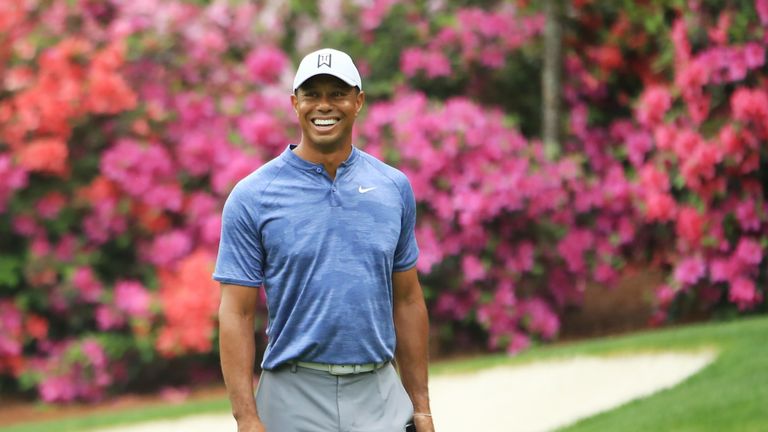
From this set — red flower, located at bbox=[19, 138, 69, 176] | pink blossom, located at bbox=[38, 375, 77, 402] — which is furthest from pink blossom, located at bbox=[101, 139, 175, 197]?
pink blossom, located at bbox=[38, 375, 77, 402]

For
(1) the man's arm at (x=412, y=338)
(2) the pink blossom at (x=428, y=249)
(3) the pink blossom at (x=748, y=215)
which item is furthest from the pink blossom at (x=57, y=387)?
(1) the man's arm at (x=412, y=338)

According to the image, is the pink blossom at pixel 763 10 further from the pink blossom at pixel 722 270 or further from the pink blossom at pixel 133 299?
the pink blossom at pixel 133 299

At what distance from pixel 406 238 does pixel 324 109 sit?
0.48 meters

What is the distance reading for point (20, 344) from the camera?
9578mm

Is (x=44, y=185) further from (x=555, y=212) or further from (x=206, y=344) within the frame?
(x=555, y=212)

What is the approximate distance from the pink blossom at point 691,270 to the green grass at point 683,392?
48cm

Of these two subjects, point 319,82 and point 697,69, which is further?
point 697,69

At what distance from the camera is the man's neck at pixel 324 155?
323cm

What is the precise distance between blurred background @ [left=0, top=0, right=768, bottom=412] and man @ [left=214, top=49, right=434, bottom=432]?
584cm

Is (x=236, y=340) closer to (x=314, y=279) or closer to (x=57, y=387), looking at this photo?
(x=314, y=279)

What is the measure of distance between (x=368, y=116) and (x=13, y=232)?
10.2 feet

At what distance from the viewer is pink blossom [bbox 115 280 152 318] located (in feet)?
30.1

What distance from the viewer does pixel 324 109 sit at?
3.18m

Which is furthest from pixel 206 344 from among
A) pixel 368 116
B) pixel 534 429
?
pixel 534 429
